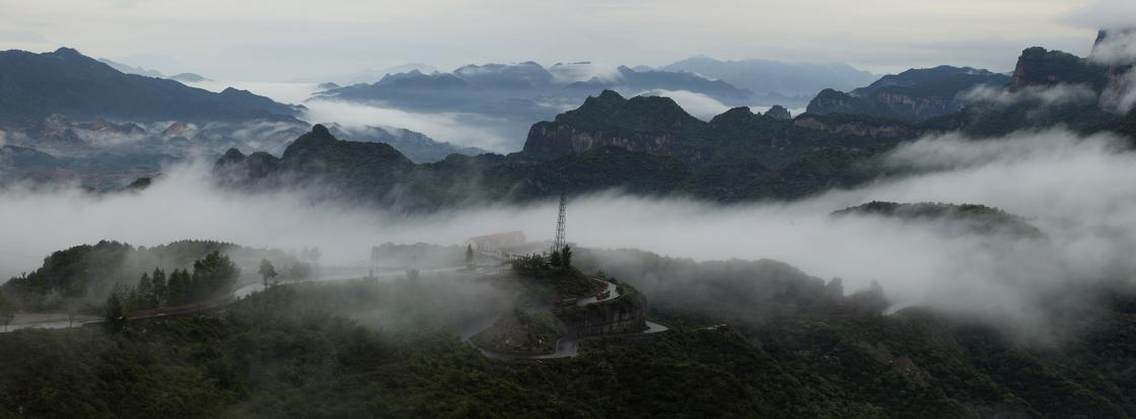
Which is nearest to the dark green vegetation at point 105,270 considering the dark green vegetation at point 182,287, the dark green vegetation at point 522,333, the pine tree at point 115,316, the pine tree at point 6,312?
the dark green vegetation at point 182,287

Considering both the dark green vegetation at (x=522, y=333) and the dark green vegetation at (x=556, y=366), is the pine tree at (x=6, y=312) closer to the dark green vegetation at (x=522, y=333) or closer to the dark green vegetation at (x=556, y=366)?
the dark green vegetation at (x=556, y=366)

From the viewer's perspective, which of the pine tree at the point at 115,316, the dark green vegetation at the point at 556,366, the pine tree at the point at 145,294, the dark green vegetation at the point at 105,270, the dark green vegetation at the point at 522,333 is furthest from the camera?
the dark green vegetation at the point at 522,333

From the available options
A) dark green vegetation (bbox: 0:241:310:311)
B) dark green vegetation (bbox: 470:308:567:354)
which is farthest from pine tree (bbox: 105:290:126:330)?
dark green vegetation (bbox: 470:308:567:354)

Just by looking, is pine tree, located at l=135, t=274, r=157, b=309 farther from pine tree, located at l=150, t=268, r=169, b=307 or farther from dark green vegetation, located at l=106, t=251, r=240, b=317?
pine tree, located at l=150, t=268, r=169, b=307

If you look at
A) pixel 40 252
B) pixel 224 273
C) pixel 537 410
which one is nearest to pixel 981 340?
pixel 537 410

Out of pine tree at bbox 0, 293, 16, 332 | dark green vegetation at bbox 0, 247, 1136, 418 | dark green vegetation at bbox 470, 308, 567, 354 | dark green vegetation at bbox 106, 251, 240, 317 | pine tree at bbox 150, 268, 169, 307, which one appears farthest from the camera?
dark green vegetation at bbox 470, 308, 567, 354

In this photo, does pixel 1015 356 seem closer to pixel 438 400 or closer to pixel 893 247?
pixel 893 247
